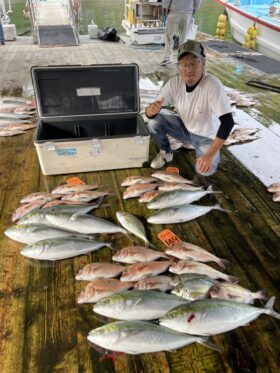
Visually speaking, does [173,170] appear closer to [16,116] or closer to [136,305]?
[136,305]

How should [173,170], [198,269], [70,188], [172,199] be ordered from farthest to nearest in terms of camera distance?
1. [173,170]
2. [70,188]
3. [172,199]
4. [198,269]

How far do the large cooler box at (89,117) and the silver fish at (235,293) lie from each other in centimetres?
160

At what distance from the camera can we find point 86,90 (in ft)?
10.4

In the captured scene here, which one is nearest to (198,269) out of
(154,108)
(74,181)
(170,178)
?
(170,178)

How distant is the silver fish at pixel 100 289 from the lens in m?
1.85

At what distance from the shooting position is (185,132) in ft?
10.8

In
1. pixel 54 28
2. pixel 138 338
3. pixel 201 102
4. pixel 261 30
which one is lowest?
pixel 138 338

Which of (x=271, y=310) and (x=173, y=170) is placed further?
(x=173, y=170)

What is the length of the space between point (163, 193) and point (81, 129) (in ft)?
4.11

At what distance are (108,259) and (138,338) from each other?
732 millimetres

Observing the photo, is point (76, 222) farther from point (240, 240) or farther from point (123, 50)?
point (123, 50)

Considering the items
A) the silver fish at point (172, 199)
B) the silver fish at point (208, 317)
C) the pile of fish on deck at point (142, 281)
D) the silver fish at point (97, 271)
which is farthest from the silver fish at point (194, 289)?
the silver fish at point (172, 199)

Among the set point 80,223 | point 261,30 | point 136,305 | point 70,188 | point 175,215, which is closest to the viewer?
point 136,305

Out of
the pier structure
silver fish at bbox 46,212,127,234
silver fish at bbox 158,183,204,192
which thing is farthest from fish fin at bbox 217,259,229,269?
the pier structure
